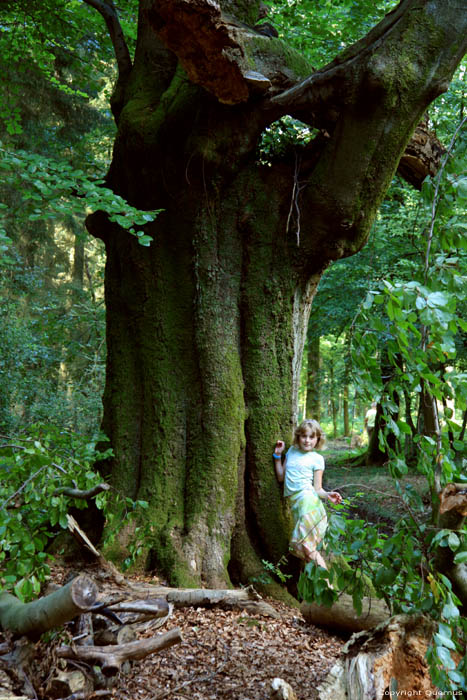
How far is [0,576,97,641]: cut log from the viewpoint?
7.75 feet

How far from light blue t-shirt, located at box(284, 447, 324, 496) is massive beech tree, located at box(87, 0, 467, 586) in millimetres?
212

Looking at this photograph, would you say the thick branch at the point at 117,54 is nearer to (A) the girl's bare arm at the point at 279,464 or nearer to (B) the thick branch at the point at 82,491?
(A) the girl's bare arm at the point at 279,464

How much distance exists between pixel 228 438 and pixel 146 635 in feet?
5.87

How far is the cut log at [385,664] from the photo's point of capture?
2.30 metres

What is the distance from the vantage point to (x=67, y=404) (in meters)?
11.2

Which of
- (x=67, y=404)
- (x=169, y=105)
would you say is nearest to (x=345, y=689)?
(x=169, y=105)

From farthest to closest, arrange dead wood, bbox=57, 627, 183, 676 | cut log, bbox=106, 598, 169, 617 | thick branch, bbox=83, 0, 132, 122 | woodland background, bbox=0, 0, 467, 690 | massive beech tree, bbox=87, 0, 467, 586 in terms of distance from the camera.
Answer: thick branch, bbox=83, 0, 132, 122, massive beech tree, bbox=87, 0, 467, 586, cut log, bbox=106, 598, 169, 617, dead wood, bbox=57, 627, 183, 676, woodland background, bbox=0, 0, 467, 690

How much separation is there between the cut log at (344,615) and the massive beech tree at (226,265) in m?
0.90

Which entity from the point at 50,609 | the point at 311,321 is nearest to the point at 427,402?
the point at 50,609

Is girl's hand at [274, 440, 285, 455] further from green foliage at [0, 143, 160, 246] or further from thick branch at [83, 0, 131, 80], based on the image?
thick branch at [83, 0, 131, 80]

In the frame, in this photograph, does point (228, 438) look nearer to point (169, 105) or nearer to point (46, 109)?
point (169, 105)

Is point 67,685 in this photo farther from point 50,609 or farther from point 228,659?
point 228,659

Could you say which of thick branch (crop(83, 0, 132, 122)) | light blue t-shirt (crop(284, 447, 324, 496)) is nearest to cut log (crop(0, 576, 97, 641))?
light blue t-shirt (crop(284, 447, 324, 496))

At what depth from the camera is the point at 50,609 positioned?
245 cm
